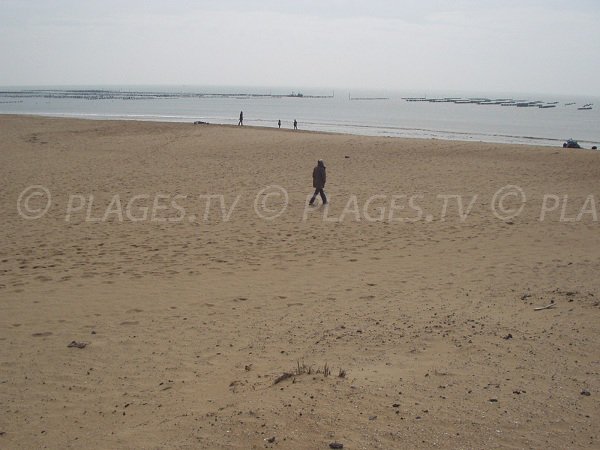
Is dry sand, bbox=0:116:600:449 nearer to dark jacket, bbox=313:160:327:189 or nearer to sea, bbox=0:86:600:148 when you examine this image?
dark jacket, bbox=313:160:327:189

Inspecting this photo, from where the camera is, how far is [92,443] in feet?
12.3

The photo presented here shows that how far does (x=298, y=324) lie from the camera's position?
623cm

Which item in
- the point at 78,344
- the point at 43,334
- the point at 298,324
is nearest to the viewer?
the point at 78,344

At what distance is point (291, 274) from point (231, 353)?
311 centimetres

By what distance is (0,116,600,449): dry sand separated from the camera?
3.87 metres

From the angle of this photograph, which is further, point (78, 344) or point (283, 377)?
point (78, 344)

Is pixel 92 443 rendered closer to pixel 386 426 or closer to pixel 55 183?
pixel 386 426

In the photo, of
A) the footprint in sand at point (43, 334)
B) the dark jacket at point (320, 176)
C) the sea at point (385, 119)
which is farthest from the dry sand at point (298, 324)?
the sea at point (385, 119)

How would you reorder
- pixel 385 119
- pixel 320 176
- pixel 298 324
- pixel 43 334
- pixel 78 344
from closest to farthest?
pixel 78 344 → pixel 43 334 → pixel 298 324 → pixel 320 176 → pixel 385 119

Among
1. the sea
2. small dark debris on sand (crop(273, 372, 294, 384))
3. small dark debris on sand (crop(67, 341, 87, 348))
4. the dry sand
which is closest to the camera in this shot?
the dry sand

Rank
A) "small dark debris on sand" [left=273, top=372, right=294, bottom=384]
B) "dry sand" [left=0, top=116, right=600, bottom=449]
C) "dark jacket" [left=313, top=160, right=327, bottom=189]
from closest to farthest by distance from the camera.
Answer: "dry sand" [left=0, top=116, right=600, bottom=449], "small dark debris on sand" [left=273, top=372, right=294, bottom=384], "dark jacket" [left=313, top=160, right=327, bottom=189]

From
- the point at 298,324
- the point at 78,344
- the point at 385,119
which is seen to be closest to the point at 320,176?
the point at 298,324

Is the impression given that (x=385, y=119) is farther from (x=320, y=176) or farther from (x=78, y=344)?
(x=78, y=344)

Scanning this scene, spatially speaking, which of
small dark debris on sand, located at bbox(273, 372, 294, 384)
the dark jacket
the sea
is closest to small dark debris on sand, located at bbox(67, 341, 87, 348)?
small dark debris on sand, located at bbox(273, 372, 294, 384)
